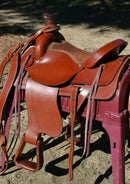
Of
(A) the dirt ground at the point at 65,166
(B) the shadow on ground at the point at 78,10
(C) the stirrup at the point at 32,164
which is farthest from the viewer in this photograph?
(B) the shadow on ground at the point at 78,10

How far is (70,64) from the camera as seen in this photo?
180 centimetres

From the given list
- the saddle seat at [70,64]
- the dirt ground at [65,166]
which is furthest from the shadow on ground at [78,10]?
the saddle seat at [70,64]

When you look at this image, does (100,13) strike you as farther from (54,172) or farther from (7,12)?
(54,172)

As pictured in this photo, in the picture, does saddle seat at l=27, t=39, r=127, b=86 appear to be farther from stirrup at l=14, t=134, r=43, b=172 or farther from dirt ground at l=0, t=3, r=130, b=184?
dirt ground at l=0, t=3, r=130, b=184

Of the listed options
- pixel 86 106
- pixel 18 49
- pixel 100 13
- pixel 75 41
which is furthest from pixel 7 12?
pixel 86 106

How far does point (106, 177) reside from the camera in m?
2.24

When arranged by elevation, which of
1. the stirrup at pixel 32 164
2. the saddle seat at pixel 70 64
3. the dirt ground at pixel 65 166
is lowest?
the dirt ground at pixel 65 166

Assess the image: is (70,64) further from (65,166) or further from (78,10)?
(78,10)

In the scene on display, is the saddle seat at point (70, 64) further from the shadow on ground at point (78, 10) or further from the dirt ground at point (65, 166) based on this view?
the shadow on ground at point (78, 10)

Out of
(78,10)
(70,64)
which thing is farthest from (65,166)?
(78,10)

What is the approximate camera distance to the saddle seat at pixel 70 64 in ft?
5.56

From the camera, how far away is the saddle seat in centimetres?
169

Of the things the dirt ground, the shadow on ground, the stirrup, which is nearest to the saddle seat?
the stirrup

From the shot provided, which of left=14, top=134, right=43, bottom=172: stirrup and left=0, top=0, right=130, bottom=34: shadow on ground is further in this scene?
left=0, top=0, right=130, bottom=34: shadow on ground
